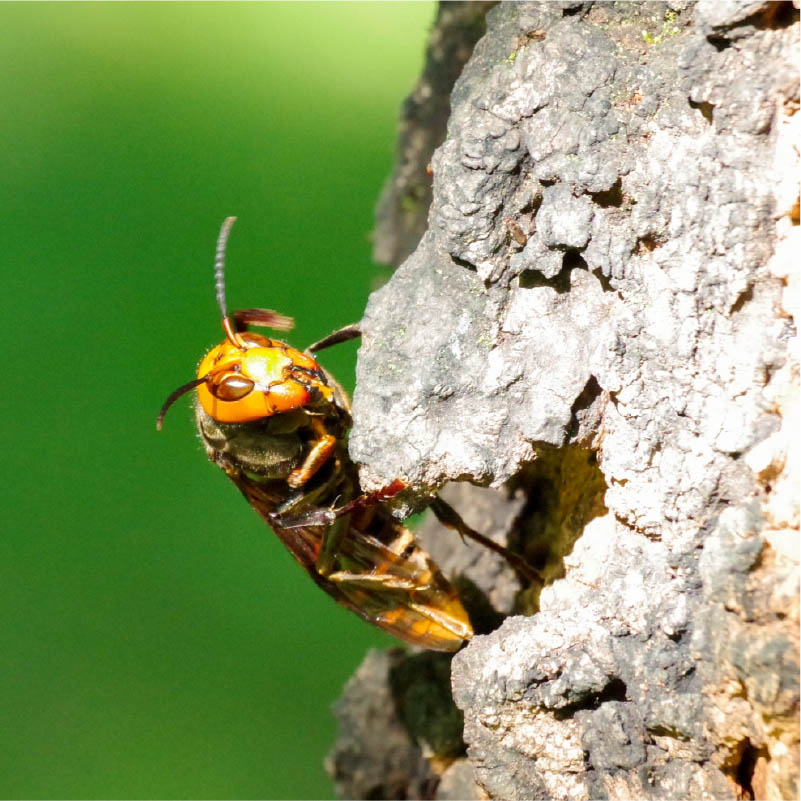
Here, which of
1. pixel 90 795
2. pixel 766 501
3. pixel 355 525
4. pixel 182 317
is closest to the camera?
pixel 766 501

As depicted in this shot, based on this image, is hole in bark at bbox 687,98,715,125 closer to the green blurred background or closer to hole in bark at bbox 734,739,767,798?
hole in bark at bbox 734,739,767,798


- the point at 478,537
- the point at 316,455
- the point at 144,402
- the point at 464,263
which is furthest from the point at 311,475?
the point at 144,402

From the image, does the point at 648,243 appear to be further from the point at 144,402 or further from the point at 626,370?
the point at 144,402

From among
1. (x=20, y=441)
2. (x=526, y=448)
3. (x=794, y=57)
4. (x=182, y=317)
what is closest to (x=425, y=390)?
(x=526, y=448)

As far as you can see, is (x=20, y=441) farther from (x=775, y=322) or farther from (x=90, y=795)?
(x=775, y=322)

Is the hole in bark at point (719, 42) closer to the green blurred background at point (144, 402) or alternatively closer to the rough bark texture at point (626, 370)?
the rough bark texture at point (626, 370)

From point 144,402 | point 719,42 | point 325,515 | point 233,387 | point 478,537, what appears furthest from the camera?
point 144,402
